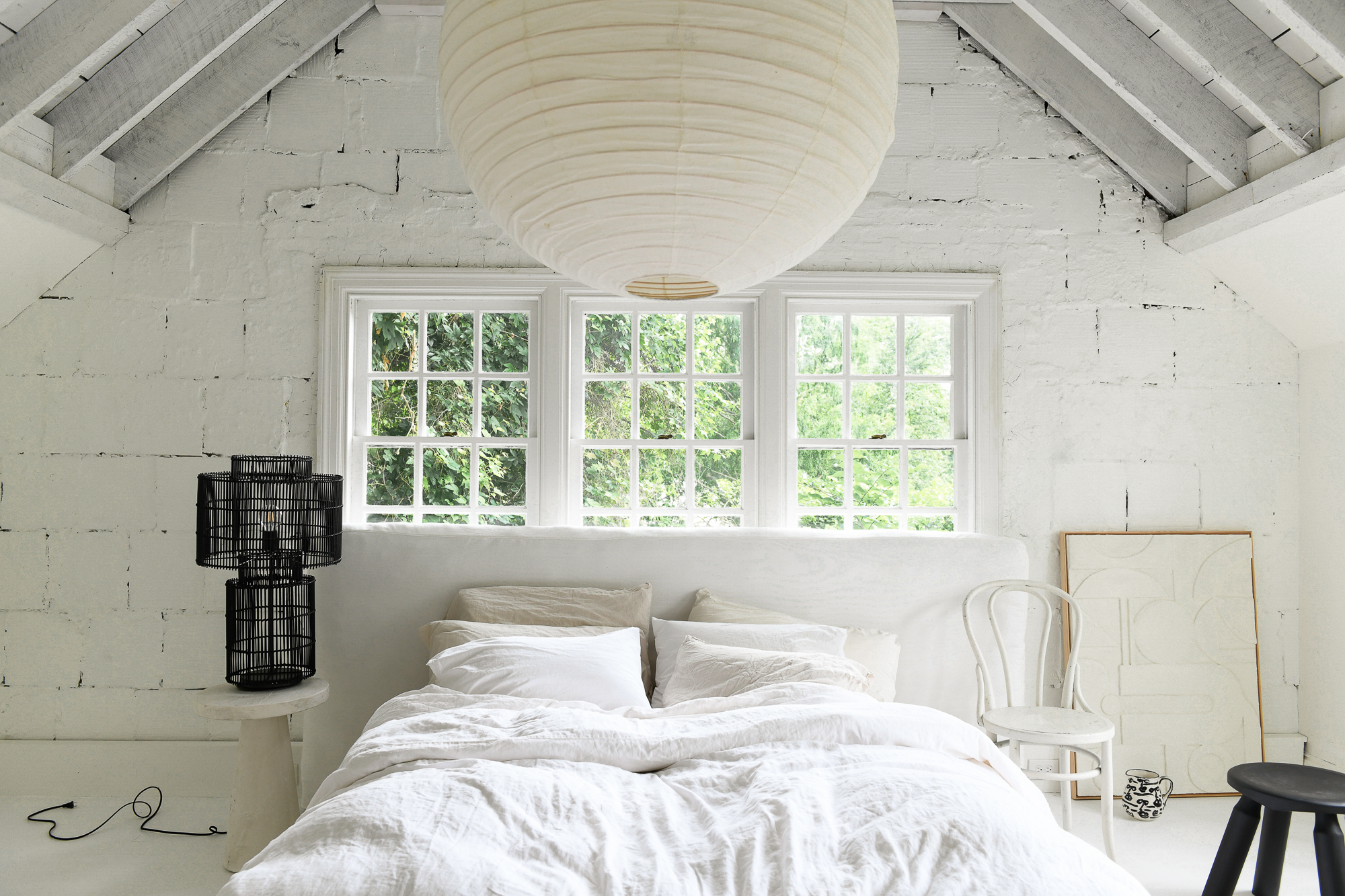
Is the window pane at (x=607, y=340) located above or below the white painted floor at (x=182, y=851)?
above

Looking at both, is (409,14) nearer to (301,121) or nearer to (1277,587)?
(301,121)

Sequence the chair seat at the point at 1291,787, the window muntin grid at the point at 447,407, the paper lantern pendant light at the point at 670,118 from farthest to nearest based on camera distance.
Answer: the window muntin grid at the point at 447,407
the chair seat at the point at 1291,787
the paper lantern pendant light at the point at 670,118

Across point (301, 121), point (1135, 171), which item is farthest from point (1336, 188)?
point (301, 121)

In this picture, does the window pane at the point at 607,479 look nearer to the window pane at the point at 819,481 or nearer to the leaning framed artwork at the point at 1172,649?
the window pane at the point at 819,481

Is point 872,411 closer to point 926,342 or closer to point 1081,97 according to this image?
point 926,342

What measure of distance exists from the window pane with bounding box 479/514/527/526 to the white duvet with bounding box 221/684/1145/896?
140 centimetres

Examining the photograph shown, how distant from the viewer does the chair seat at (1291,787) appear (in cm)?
222

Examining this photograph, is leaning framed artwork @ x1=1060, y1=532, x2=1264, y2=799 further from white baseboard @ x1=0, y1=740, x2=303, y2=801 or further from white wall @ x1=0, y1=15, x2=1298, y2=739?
white baseboard @ x1=0, y1=740, x2=303, y2=801

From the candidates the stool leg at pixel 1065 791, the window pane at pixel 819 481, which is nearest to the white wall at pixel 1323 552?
the stool leg at pixel 1065 791

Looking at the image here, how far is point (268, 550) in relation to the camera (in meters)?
2.78

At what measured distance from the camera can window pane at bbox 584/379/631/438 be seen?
3516 mm

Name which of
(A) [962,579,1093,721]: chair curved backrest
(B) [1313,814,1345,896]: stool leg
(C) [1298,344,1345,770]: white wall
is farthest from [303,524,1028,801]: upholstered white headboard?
(C) [1298,344,1345,770]: white wall

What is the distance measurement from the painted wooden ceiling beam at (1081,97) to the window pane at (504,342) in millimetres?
2143

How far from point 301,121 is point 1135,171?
332 cm
